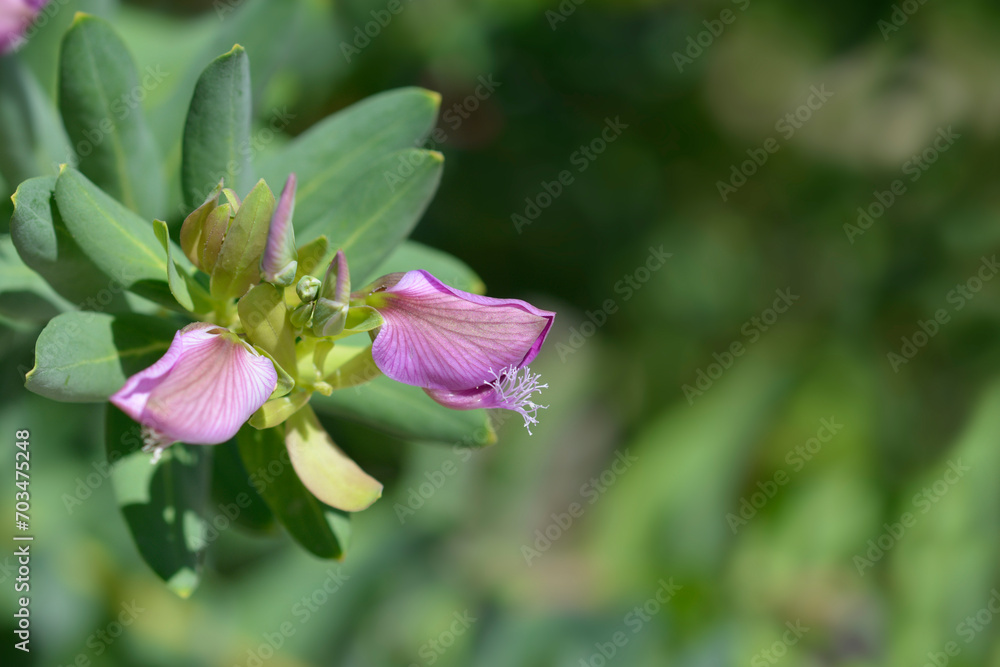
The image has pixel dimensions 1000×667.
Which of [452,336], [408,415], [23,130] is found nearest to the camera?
[452,336]

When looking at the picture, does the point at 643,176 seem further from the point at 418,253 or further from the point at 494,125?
the point at 418,253

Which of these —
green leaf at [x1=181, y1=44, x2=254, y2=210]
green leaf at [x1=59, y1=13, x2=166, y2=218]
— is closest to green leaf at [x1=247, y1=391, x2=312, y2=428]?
green leaf at [x1=181, y1=44, x2=254, y2=210]

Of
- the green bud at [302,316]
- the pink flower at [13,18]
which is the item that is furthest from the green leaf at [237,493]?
the pink flower at [13,18]

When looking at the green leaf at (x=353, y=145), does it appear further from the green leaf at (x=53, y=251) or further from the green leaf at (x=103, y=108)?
the green leaf at (x=53, y=251)

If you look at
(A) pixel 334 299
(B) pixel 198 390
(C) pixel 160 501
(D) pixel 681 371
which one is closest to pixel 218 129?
(A) pixel 334 299

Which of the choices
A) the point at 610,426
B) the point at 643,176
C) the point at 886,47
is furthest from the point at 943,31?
the point at 610,426

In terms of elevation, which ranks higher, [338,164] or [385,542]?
[338,164]

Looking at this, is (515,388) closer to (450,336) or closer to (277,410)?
(450,336)
